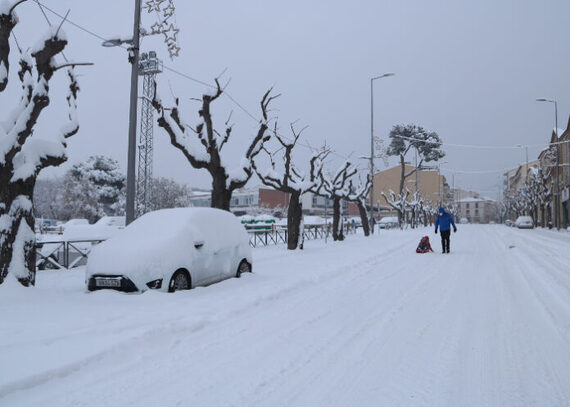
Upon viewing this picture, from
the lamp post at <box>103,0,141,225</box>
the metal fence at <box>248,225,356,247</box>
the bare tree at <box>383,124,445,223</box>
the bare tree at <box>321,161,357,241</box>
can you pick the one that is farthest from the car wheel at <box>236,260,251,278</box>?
the bare tree at <box>383,124,445,223</box>

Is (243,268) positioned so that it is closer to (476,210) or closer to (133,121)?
(133,121)

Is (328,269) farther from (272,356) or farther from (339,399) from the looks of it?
(339,399)

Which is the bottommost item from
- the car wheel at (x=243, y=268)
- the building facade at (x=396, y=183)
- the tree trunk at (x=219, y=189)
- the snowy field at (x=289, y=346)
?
the snowy field at (x=289, y=346)

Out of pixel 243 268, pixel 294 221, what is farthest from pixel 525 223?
pixel 243 268

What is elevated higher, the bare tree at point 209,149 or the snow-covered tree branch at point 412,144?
the snow-covered tree branch at point 412,144

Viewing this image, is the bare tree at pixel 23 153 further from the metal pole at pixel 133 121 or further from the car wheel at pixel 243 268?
the car wheel at pixel 243 268

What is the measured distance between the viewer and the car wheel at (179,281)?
7398 millimetres

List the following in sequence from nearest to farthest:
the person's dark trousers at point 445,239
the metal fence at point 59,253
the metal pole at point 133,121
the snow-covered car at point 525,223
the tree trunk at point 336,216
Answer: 1. the metal pole at point 133,121
2. the metal fence at point 59,253
3. the person's dark trousers at point 445,239
4. the tree trunk at point 336,216
5. the snow-covered car at point 525,223

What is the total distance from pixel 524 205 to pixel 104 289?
265 feet

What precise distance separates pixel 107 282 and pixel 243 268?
3387mm

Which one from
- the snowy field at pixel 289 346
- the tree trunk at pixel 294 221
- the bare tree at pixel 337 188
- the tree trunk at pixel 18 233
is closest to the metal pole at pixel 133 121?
the snowy field at pixel 289 346

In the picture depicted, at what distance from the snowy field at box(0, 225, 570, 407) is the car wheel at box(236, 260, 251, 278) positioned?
3.82 ft

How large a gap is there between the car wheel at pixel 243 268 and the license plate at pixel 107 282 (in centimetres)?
299

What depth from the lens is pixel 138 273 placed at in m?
7.18
